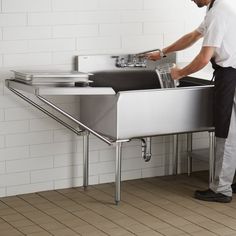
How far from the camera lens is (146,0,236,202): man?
4.46 m

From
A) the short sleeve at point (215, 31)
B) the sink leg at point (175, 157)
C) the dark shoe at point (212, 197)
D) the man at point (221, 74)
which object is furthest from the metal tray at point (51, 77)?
the sink leg at point (175, 157)

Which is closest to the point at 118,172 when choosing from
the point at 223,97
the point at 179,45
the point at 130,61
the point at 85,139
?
the point at 85,139

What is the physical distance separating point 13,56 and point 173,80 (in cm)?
106

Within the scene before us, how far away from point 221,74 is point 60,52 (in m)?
1.10

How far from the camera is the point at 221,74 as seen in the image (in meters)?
4.60

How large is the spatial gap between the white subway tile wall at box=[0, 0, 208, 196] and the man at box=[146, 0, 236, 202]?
434 millimetres

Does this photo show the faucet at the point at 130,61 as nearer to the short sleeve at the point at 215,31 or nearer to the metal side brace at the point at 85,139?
the metal side brace at the point at 85,139

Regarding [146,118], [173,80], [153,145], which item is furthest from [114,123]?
[153,145]

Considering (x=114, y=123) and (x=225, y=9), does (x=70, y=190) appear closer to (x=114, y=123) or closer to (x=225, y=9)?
(x=114, y=123)

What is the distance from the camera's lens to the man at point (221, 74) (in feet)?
14.6

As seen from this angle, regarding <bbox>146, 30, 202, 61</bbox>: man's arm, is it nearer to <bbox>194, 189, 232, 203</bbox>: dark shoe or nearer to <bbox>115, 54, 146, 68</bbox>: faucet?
<bbox>115, 54, 146, 68</bbox>: faucet

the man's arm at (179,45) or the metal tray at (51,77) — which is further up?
the man's arm at (179,45)

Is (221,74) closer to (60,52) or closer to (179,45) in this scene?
(179,45)

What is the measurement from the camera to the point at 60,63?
4906 mm
